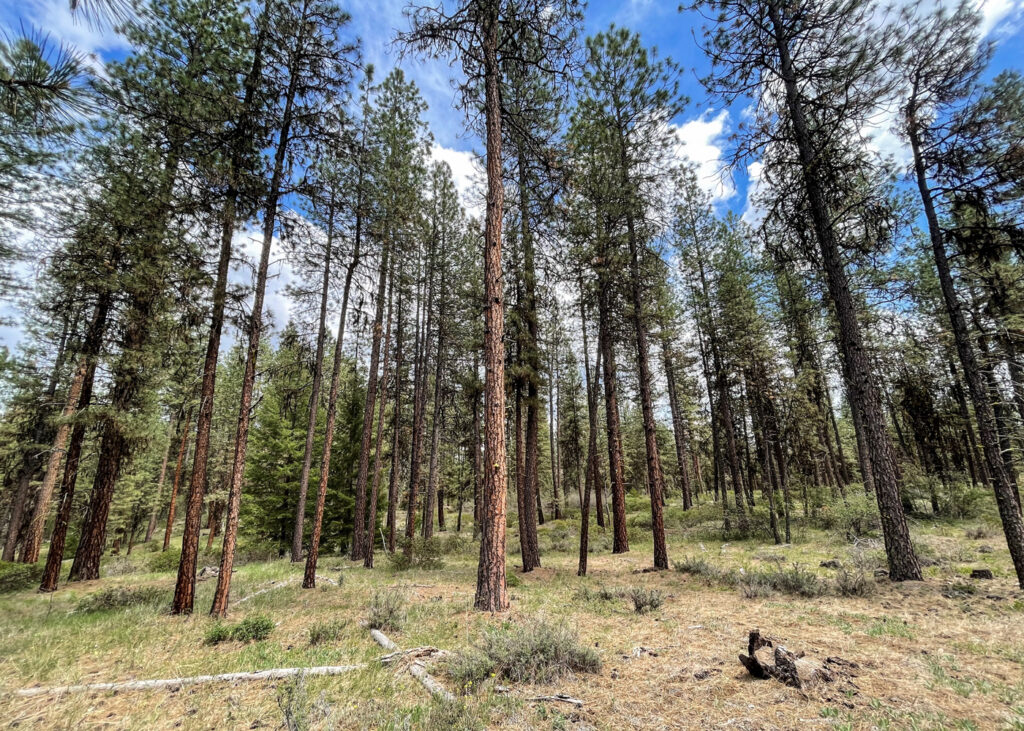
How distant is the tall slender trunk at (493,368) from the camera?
7.09 m

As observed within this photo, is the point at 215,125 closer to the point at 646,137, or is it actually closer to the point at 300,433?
the point at 646,137

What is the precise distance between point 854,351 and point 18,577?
2496 centimetres

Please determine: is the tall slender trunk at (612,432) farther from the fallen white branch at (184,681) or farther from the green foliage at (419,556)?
the fallen white branch at (184,681)

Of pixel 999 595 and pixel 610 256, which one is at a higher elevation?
pixel 610 256

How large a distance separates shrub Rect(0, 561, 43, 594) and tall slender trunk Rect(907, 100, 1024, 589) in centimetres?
2547

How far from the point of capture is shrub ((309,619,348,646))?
5.84 m

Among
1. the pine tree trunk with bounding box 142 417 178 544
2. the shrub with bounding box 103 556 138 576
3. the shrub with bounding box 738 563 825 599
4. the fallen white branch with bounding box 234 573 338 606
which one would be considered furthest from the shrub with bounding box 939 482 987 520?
the pine tree trunk with bounding box 142 417 178 544

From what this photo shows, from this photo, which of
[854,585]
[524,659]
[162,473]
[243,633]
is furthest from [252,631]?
[162,473]

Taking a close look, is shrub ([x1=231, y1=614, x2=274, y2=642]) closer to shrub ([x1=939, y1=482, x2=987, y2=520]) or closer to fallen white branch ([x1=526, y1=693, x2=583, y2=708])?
fallen white branch ([x1=526, y1=693, x2=583, y2=708])

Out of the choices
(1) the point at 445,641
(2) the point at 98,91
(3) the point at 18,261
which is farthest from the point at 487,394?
(3) the point at 18,261

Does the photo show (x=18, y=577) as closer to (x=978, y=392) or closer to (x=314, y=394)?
(x=314, y=394)

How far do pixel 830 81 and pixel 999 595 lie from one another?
10.8 metres

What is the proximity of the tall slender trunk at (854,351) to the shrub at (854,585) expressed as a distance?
89 centimetres

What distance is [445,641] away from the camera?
5500 mm
